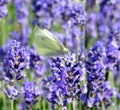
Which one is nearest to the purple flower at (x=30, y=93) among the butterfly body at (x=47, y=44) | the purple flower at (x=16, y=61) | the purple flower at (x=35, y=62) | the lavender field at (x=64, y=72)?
the lavender field at (x=64, y=72)

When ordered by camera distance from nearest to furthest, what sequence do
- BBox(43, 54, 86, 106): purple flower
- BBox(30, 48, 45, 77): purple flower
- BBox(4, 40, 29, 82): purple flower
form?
BBox(43, 54, 86, 106): purple flower, BBox(4, 40, 29, 82): purple flower, BBox(30, 48, 45, 77): purple flower

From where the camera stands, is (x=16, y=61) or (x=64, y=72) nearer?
(x=64, y=72)

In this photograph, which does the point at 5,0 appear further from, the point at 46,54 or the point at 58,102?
the point at 58,102

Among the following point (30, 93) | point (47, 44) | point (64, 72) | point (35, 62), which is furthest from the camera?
point (35, 62)

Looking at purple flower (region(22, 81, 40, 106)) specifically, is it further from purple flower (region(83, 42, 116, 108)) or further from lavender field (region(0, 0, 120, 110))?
purple flower (region(83, 42, 116, 108))

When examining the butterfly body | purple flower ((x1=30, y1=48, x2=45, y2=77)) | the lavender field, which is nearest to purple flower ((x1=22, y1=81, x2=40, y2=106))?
the lavender field

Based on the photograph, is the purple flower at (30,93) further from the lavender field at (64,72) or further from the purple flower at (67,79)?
the purple flower at (67,79)

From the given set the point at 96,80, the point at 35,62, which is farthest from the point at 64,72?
the point at 35,62

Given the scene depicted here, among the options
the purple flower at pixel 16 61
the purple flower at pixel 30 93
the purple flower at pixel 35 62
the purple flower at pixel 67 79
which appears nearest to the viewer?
the purple flower at pixel 67 79

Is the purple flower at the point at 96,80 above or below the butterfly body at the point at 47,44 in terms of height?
below

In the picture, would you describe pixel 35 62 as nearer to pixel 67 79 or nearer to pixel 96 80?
pixel 96 80

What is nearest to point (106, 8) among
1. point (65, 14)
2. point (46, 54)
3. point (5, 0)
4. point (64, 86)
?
point (65, 14)
